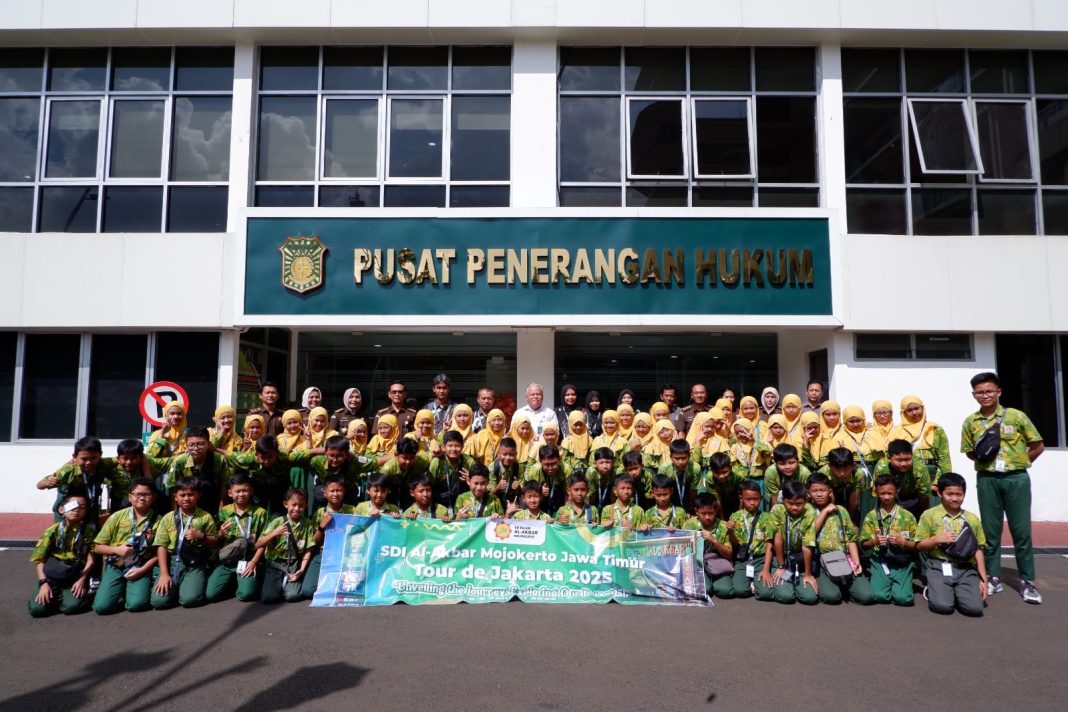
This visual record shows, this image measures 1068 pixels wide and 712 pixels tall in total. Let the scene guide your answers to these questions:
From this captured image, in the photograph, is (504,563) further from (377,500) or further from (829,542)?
(829,542)

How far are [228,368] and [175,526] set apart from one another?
4926 millimetres

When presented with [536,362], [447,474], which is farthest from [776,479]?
[536,362]

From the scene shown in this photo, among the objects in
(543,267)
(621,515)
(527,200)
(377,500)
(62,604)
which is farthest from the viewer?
(527,200)

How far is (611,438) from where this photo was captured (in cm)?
749

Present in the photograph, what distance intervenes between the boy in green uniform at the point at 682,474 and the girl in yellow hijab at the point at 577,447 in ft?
2.78

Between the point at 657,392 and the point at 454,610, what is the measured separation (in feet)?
22.4

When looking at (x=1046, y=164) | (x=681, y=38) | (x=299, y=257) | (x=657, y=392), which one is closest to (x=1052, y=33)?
(x=1046, y=164)

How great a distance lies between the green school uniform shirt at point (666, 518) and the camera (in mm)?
6188

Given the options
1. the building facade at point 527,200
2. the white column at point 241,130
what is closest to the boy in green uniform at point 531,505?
the building facade at point 527,200

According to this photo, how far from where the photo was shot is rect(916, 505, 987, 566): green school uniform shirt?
582 centimetres

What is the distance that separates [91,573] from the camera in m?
5.69

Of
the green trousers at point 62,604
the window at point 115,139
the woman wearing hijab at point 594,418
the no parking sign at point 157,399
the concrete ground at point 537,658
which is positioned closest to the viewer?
the concrete ground at point 537,658

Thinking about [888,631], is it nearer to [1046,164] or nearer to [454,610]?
[454,610]

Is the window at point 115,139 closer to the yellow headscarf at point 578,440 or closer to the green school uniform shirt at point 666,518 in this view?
the yellow headscarf at point 578,440
